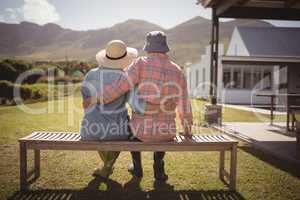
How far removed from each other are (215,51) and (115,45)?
634 cm

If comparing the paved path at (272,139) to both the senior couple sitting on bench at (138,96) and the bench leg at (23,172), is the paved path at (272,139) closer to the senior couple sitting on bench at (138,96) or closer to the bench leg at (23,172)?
the senior couple sitting on bench at (138,96)

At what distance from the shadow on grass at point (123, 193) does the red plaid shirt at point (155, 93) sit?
0.67 metres

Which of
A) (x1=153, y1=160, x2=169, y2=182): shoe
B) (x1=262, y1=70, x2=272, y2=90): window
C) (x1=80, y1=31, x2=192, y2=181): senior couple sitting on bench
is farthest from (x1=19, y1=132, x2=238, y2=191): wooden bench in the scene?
(x1=262, y1=70, x2=272, y2=90): window

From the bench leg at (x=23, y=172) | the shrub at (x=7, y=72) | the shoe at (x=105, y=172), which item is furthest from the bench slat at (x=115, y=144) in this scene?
the shrub at (x=7, y=72)

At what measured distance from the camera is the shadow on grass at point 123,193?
3857mm

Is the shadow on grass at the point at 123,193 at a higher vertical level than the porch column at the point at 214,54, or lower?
lower

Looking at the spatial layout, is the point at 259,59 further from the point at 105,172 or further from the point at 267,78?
the point at 105,172

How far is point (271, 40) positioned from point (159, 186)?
2332 centimetres

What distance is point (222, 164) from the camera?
4.76 metres

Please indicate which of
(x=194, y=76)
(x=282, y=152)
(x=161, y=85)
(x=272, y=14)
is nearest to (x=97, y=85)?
(x=161, y=85)

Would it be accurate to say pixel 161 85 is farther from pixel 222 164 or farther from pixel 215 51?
pixel 215 51

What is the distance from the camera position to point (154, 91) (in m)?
4.01

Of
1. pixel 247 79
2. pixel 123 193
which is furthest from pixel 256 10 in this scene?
pixel 247 79

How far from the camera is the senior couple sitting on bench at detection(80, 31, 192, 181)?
159 inches
